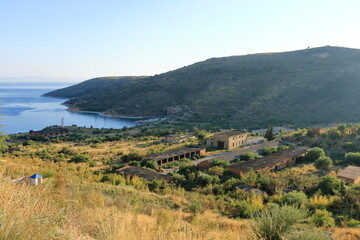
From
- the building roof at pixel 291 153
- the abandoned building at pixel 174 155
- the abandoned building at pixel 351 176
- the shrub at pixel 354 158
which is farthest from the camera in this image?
the abandoned building at pixel 174 155

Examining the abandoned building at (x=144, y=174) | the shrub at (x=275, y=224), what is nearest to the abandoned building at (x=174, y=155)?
the abandoned building at (x=144, y=174)

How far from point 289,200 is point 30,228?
38.2ft

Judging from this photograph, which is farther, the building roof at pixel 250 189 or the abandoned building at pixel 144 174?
the abandoned building at pixel 144 174

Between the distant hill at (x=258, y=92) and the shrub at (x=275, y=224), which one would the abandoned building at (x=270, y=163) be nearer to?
the shrub at (x=275, y=224)

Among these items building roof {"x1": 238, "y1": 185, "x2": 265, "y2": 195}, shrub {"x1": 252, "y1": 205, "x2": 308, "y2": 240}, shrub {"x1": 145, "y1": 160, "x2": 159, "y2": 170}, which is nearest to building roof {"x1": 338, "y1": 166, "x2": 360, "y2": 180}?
building roof {"x1": 238, "y1": 185, "x2": 265, "y2": 195}

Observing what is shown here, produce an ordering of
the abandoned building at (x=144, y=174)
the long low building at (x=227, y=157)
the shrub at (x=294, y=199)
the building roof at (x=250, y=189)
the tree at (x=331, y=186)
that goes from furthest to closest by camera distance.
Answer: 1. the long low building at (x=227, y=157)
2. the abandoned building at (x=144, y=174)
3. the tree at (x=331, y=186)
4. the building roof at (x=250, y=189)
5. the shrub at (x=294, y=199)

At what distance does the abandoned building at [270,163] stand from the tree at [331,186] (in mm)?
4715

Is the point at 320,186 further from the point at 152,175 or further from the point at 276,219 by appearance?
the point at 276,219

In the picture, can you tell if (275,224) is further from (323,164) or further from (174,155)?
(174,155)

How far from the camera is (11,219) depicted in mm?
2693

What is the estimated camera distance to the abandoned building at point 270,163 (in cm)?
1894

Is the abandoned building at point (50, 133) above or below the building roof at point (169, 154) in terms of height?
below

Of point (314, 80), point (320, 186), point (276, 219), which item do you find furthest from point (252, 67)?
point (276, 219)

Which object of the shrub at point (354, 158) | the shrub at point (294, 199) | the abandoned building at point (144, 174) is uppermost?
the shrub at point (294, 199)
